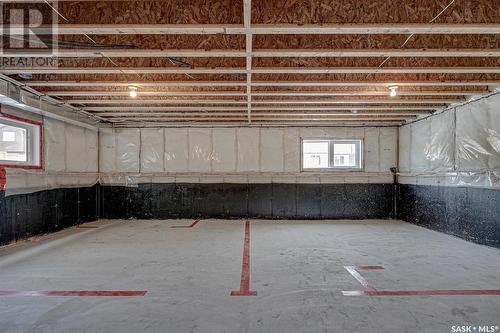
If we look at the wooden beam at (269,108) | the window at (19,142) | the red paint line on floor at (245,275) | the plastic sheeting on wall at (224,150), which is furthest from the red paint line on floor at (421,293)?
the window at (19,142)

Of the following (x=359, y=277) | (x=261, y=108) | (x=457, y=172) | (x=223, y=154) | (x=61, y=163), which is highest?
(x=261, y=108)

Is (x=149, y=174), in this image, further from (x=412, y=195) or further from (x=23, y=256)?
(x=412, y=195)

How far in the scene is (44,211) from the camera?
18.5ft

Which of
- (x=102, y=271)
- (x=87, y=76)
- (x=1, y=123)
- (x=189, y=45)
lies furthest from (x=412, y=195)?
(x=1, y=123)

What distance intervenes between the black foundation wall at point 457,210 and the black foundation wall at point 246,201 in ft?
2.71

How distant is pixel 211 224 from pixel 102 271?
346 cm

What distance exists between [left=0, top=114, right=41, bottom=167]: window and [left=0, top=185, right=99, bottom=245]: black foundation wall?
60cm

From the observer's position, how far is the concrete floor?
2.23 meters

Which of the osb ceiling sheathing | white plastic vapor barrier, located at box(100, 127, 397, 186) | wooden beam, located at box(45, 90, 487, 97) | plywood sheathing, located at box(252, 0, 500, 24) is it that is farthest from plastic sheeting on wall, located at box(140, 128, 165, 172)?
plywood sheathing, located at box(252, 0, 500, 24)

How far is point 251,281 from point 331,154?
5346 millimetres

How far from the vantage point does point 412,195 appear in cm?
683

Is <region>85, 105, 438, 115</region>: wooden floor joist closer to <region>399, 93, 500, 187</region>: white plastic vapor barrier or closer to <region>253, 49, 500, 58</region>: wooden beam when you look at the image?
<region>399, 93, 500, 187</region>: white plastic vapor barrier

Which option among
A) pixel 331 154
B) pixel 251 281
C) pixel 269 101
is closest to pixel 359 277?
pixel 251 281

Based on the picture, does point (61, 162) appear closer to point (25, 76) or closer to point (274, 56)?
point (25, 76)
